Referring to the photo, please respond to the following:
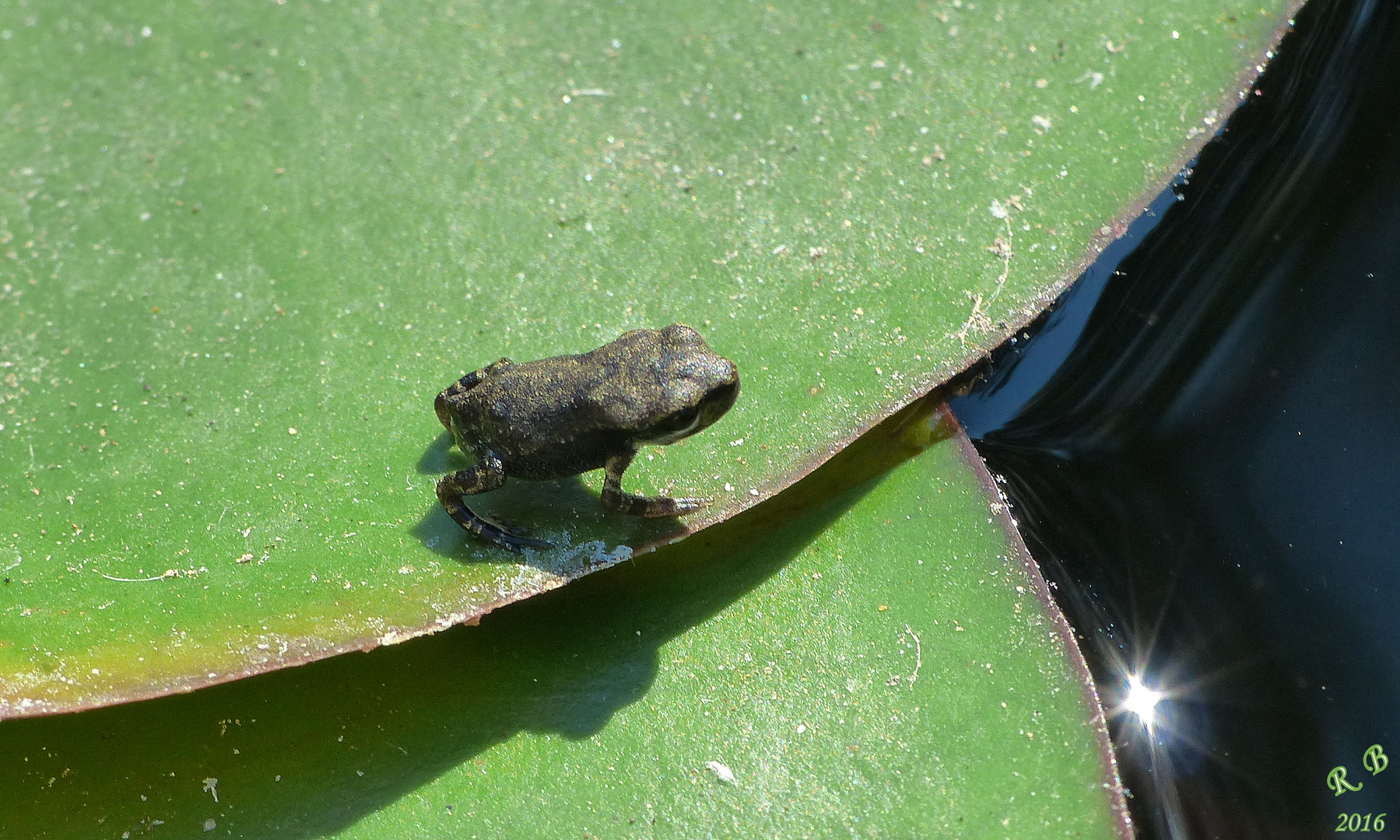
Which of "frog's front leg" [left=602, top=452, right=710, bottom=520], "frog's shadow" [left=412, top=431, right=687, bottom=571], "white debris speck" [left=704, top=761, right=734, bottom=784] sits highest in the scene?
"frog's front leg" [left=602, top=452, right=710, bottom=520]

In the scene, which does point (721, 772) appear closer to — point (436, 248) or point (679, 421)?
point (679, 421)

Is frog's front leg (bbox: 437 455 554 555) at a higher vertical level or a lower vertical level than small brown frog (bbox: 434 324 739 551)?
lower

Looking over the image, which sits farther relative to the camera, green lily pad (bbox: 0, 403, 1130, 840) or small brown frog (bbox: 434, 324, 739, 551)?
small brown frog (bbox: 434, 324, 739, 551)

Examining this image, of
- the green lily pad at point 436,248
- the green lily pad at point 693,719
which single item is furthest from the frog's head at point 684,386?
the green lily pad at point 693,719

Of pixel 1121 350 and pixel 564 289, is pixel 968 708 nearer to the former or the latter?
pixel 1121 350

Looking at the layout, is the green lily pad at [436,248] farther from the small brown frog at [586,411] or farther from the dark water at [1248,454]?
the dark water at [1248,454]

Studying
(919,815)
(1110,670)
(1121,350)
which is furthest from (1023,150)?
(919,815)

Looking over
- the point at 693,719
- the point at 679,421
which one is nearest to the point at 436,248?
the point at 679,421

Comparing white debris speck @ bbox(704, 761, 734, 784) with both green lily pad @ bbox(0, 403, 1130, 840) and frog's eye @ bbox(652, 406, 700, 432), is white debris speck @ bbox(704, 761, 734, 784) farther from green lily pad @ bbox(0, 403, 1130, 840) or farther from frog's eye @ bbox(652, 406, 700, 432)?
frog's eye @ bbox(652, 406, 700, 432)

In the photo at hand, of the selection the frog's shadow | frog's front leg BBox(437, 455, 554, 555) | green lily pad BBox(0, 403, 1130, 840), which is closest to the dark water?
green lily pad BBox(0, 403, 1130, 840)
